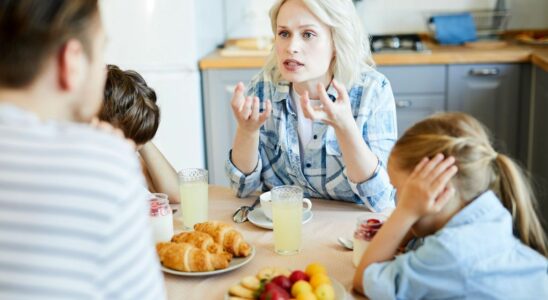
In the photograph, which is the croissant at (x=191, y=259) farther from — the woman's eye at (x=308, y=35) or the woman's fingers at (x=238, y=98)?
the woman's eye at (x=308, y=35)

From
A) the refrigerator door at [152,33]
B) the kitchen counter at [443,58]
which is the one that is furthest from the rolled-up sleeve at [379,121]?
the refrigerator door at [152,33]

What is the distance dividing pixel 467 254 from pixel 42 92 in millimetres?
713

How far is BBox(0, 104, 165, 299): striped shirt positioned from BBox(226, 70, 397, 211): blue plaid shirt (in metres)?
1.01

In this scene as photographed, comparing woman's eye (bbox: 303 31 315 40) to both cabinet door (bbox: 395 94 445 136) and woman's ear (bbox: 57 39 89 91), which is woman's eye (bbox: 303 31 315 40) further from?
cabinet door (bbox: 395 94 445 136)

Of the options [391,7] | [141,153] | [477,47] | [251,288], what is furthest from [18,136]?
[391,7]

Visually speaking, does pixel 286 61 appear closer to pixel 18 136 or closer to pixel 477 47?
pixel 18 136

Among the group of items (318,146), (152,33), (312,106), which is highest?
(152,33)

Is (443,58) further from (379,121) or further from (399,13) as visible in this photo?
(379,121)

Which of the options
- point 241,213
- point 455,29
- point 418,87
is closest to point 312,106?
point 241,213

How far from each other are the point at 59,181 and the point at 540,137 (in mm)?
2765

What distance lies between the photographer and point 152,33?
3.33 m

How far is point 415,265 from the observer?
3.97ft

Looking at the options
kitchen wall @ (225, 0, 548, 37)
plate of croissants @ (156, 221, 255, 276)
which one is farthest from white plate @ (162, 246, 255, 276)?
kitchen wall @ (225, 0, 548, 37)

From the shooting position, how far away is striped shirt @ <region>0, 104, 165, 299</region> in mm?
807
